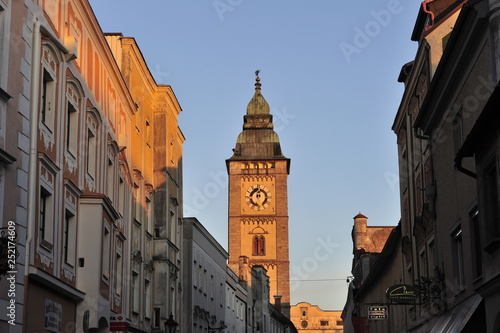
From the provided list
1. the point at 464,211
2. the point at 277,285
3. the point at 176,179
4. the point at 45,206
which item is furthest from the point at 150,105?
the point at 277,285

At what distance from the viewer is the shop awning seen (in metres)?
17.9

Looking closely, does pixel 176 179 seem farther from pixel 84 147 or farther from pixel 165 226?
pixel 84 147

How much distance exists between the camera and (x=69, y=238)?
21.5 metres

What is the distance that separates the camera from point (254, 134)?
12888 centimetres

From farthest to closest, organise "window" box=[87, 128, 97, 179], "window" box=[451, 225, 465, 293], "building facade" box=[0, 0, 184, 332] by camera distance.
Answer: "window" box=[87, 128, 97, 179]
"window" box=[451, 225, 465, 293]
"building facade" box=[0, 0, 184, 332]

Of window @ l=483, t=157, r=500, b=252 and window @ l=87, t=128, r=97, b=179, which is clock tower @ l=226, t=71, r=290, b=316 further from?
window @ l=483, t=157, r=500, b=252

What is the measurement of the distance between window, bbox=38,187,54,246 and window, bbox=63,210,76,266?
62.6 inches

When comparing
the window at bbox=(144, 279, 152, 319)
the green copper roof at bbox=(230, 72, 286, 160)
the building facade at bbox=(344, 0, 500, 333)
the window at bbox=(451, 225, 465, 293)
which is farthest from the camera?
the green copper roof at bbox=(230, 72, 286, 160)

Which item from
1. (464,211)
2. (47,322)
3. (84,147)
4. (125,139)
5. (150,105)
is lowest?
(47,322)

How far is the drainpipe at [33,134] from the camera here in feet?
56.8

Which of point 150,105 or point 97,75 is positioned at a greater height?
point 150,105

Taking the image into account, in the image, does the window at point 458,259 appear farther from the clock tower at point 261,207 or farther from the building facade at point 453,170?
the clock tower at point 261,207

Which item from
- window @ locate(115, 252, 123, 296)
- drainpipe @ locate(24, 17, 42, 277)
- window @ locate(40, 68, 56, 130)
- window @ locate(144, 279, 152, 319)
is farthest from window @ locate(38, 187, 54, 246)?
window @ locate(144, 279, 152, 319)

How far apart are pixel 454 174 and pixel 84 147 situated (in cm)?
958
